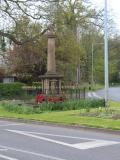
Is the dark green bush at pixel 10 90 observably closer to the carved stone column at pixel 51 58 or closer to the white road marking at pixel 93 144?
the carved stone column at pixel 51 58

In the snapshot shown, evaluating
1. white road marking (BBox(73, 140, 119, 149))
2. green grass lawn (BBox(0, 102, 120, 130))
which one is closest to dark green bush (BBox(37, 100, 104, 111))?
green grass lawn (BBox(0, 102, 120, 130))

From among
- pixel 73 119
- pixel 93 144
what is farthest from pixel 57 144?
pixel 73 119

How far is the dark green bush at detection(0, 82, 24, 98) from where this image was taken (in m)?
44.9

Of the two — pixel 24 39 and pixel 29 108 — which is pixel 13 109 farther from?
pixel 24 39

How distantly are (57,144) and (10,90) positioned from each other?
102ft

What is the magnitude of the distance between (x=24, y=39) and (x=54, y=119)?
80.7 feet

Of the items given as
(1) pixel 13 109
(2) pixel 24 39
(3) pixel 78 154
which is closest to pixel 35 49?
(2) pixel 24 39

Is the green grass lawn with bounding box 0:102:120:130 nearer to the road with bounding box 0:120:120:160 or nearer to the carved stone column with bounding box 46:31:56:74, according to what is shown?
the road with bounding box 0:120:120:160

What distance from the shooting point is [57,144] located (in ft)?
48.0

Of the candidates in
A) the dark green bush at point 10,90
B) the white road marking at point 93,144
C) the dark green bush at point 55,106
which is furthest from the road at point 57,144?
the dark green bush at point 10,90

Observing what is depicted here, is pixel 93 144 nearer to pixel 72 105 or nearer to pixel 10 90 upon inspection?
pixel 72 105

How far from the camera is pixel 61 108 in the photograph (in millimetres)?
27562

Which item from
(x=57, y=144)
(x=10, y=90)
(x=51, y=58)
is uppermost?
(x=51, y=58)

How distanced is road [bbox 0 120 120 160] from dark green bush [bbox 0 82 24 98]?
83.6 ft
